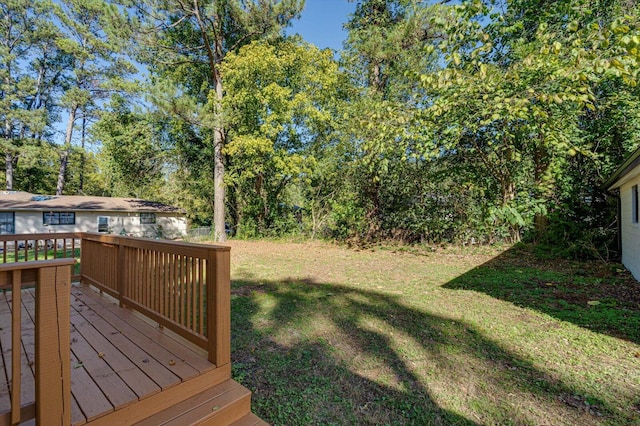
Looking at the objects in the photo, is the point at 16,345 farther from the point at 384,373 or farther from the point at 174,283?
the point at 384,373

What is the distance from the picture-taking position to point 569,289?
529 centimetres

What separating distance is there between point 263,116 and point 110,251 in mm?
10151

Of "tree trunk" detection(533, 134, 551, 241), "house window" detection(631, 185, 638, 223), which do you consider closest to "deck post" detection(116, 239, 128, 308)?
"house window" detection(631, 185, 638, 223)

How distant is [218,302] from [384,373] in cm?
166

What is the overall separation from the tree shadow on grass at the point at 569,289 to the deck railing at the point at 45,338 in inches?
198

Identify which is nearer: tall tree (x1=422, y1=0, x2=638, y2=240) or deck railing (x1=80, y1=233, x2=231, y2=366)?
deck railing (x1=80, y1=233, x2=231, y2=366)

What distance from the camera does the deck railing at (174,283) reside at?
2.12 meters

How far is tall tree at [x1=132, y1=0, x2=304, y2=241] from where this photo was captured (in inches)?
456

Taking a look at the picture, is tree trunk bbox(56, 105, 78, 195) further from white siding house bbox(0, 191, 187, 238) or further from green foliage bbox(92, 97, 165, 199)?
green foliage bbox(92, 97, 165, 199)

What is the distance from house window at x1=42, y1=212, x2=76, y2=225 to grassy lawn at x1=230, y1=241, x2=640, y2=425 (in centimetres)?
1647

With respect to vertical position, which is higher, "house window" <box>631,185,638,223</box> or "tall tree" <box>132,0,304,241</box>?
"tall tree" <box>132,0,304,241</box>

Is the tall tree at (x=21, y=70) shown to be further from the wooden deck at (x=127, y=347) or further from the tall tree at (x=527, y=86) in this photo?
the tall tree at (x=527, y=86)

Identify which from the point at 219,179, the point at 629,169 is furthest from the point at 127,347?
the point at 219,179

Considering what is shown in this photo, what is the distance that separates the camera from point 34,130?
18.5 metres
